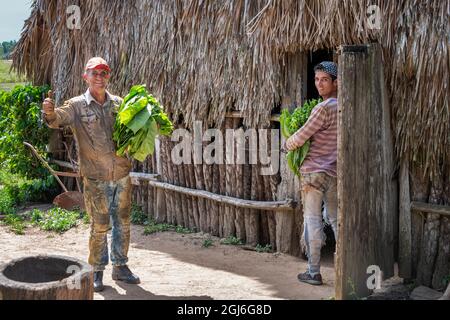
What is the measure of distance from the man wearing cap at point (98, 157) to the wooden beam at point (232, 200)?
5.62 feet

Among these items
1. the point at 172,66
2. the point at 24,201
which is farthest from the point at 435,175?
the point at 24,201

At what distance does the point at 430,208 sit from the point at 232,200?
94.9 inches

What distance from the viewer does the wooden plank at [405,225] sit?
5.47 metres

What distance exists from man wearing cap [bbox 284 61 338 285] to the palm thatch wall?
1.70ft

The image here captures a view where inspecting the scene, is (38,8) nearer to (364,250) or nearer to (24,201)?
(24,201)

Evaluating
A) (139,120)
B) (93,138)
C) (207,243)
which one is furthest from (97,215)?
(207,243)

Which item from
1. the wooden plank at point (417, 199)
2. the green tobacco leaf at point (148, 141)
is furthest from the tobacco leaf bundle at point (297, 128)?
the green tobacco leaf at point (148, 141)

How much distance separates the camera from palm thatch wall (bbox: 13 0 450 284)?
520 cm

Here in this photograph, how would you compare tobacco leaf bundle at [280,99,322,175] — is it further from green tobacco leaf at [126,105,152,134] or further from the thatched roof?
green tobacco leaf at [126,105,152,134]

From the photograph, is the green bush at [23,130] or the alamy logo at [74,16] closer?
the alamy logo at [74,16]

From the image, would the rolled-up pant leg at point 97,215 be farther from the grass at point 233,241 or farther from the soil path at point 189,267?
the grass at point 233,241

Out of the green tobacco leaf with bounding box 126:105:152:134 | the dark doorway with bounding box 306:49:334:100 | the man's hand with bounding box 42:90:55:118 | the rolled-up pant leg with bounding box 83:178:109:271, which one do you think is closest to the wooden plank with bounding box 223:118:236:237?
the dark doorway with bounding box 306:49:334:100

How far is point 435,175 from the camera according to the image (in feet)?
17.3

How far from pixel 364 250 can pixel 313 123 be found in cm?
111
